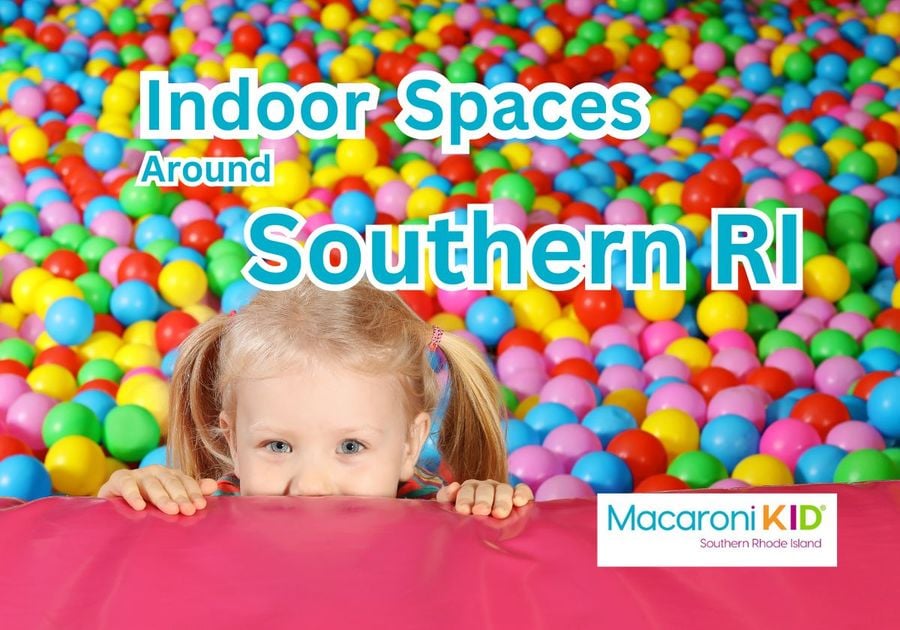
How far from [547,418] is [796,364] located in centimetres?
49

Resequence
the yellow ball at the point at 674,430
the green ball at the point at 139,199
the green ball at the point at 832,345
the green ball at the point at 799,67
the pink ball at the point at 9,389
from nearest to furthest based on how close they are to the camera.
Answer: the yellow ball at the point at 674,430 → the pink ball at the point at 9,389 → the green ball at the point at 832,345 → the green ball at the point at 139,199 → the green ball at the point at 799,67

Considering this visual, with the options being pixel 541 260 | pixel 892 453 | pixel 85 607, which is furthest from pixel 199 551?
pixel 541 260

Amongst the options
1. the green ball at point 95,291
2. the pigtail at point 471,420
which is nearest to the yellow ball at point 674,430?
the pigtail at point 471,420

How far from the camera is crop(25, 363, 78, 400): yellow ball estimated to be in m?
2.10

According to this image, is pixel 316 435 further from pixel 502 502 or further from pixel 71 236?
pixel 71 236

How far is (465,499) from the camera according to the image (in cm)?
111

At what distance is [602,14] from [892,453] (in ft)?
6.53

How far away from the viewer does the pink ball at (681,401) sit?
6.64ft

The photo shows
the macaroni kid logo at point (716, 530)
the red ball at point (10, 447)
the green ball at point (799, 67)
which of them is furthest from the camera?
the green ball at point (799, 67)

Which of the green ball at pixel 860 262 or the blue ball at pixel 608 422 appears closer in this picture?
the blue ball at pixel 608 422

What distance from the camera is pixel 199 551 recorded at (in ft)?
3.24

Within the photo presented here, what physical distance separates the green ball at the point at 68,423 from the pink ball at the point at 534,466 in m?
0.69

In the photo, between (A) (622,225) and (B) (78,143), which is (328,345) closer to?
(A) (622,225)

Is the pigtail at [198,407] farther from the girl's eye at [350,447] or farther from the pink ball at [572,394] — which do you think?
the pink ball at [572,394]
